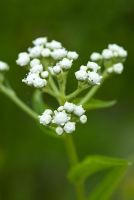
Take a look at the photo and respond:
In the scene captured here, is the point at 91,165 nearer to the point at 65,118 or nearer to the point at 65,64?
the point at 65,118

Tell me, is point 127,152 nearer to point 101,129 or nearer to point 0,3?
point 101,129

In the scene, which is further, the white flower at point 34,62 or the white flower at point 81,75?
the white flower at point 34,62

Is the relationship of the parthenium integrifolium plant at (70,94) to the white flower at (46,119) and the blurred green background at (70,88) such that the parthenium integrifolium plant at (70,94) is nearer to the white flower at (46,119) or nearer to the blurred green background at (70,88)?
the white flower at (46,119)

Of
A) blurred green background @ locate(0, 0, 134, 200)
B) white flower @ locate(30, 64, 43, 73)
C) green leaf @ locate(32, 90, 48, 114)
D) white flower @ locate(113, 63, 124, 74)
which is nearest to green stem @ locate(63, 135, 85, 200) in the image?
green leaf @ locate(32, 90, 48, 114)

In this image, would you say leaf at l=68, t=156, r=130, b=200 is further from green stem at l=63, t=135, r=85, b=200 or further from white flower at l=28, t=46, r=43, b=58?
white flower at l=28, t=46, r=43, b=58

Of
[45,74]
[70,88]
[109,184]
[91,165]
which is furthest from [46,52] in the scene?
[70,88]

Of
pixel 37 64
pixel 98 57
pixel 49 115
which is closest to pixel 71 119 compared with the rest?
pixel 49 115

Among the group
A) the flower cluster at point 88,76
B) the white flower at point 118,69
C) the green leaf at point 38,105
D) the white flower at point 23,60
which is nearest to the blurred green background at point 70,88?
the green leaf at point 38,105
